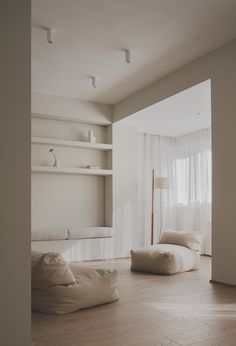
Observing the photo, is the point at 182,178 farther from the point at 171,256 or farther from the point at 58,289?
the point at 58,289

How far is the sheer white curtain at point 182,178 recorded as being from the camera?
762cm

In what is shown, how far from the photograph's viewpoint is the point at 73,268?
12.4ft

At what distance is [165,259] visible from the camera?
5184mm

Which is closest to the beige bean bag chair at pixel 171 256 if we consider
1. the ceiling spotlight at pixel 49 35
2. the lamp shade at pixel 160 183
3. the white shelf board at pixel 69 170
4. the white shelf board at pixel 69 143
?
the lamp shade at pixel 160 183

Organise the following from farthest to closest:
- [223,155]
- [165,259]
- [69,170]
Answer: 1. [69,170]
2. [165,259]
3. [223,155]

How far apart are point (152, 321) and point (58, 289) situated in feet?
2.89

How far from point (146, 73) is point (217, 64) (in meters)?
1.22

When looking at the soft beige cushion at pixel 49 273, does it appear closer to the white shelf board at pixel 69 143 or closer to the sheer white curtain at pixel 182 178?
the white shelf board at pixel 69 143

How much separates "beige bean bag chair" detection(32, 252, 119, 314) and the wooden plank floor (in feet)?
0.28

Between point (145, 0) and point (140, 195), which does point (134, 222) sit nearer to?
point (140, 195)

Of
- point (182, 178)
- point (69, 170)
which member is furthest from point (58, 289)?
point (182, 178)

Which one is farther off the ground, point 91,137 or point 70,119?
point 70,119

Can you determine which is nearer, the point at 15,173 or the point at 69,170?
the point at 15,173

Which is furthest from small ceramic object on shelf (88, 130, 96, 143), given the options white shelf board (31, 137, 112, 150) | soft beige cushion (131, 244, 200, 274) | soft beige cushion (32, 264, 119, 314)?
soft beige cushion (32, 264, 119, 314)
